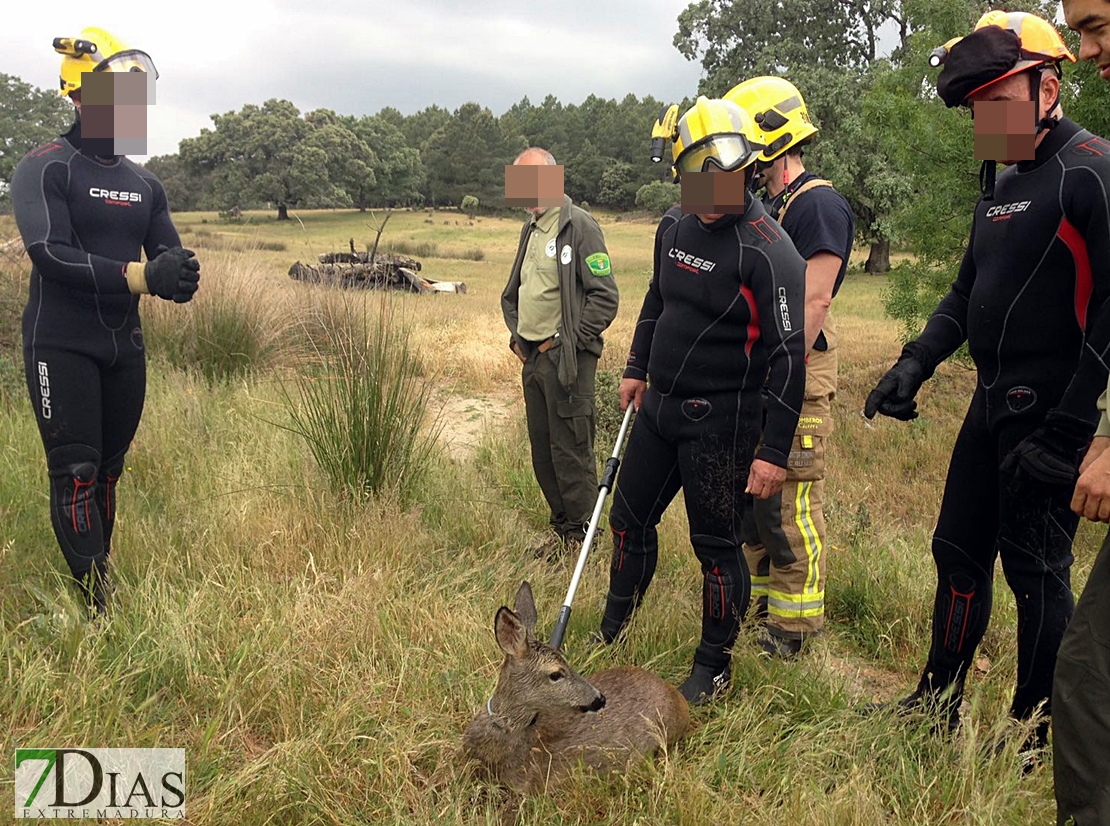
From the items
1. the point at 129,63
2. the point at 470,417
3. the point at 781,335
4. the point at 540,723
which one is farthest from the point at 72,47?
the point at 470,417

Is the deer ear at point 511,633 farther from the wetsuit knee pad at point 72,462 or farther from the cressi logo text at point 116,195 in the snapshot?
the cressi logo text at point 116,195

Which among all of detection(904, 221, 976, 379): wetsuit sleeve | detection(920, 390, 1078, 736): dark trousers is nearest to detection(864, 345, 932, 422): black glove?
detection(904, 221, 976, 379): wetsuit sleeve

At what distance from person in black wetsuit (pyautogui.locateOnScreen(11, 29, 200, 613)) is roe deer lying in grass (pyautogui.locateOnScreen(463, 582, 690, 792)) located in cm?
189

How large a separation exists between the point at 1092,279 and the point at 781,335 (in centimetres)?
92

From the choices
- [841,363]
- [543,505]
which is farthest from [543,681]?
[841,363]

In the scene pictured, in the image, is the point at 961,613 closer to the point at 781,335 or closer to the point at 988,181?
the point at 781,335

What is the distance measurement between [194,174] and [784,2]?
60.7 ft

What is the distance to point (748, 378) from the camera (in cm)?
A: 298

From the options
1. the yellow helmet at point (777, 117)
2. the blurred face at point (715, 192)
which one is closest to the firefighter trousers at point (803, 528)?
the yellow helmet at point (777, 117)

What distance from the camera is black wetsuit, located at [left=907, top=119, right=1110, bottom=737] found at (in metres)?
2.33

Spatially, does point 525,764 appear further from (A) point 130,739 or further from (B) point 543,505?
(B) point 543,505

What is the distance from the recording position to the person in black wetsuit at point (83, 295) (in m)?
3.20

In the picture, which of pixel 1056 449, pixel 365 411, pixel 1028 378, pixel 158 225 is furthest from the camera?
pixel 365 411

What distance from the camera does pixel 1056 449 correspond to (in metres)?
2.24
